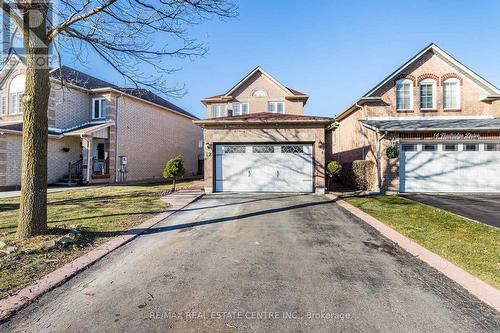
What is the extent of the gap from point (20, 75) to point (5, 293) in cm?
2187

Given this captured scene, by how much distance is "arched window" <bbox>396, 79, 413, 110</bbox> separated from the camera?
14.7 m

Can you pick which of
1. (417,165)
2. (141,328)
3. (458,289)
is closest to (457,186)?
(417,165)

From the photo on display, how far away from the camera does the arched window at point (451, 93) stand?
14656mm

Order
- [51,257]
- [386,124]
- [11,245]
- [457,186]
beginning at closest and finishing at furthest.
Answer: [51,257] < [11,245] < [457,186] < [386,124]

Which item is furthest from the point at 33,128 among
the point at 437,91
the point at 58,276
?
the point at 437,91

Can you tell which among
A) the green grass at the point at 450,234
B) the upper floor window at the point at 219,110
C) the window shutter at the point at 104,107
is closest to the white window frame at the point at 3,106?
the window shutter at the point at 104,107

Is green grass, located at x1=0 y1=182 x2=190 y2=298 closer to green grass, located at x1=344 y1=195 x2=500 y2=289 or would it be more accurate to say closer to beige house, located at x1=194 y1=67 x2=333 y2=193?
beige house, located at x1=194 y1=67 x2=333 y2=193

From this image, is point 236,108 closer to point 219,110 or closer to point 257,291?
point 219,110

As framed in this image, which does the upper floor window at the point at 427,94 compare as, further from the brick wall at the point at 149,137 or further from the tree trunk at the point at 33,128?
the brick wall at the point at 149,137

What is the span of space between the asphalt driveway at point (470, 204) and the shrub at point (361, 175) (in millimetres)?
1784

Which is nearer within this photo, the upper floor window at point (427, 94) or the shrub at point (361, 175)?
the shrub at point (361, 175)

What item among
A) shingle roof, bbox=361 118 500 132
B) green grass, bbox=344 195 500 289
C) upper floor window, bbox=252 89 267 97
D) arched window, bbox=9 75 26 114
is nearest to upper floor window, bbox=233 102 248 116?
upper floor window, bbox=252 89 267 97

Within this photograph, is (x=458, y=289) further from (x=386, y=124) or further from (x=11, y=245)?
(x=386, y=124)

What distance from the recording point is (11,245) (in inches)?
186
